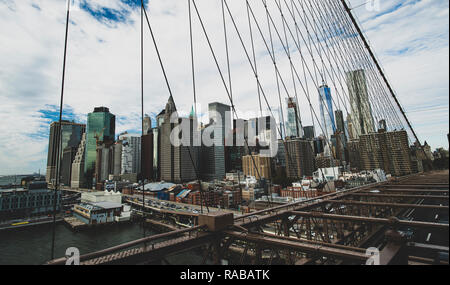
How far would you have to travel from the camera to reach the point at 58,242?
26562mm

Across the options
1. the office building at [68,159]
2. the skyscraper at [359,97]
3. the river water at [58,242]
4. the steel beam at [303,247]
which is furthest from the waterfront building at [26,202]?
the office building at [68,159]

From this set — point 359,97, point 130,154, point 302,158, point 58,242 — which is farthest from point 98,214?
point 130,154

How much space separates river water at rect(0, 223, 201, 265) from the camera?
20.2 metres

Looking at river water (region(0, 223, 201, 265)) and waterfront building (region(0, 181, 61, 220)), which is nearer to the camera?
river water (region(0, 223, 201, 265))

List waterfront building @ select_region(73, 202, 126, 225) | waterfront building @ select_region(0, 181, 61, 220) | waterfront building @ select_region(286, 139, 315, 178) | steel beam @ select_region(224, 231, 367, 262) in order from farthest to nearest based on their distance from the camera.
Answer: waterfront building @ select_region(286, 139, 315, 178) < waterfront building @ select_region(0, 181, 61, 220) < waterfront building @ select_region(73, 202, 126, 225) < steel beam @ select_region(224, 231, 367, 262)

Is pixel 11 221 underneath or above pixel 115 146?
underneath

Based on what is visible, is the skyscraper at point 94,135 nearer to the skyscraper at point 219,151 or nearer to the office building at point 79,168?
the office building at point 79,168

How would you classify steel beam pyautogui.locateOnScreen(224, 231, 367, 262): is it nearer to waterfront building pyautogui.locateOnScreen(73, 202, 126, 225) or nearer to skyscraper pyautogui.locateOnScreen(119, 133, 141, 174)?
waterfront building pyautogui.locateOnScreen(73, 202, 126, 225)

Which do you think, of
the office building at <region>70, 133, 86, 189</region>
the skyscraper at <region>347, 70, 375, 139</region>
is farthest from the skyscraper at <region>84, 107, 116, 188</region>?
the skyscraper at <region>347, 70, 375, 139</region>

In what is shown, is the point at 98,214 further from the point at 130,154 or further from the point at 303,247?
the point at 130,154

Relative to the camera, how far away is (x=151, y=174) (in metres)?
101

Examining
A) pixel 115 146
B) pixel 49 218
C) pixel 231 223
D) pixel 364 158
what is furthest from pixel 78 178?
pixel 231 223

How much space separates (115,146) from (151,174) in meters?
20.8
